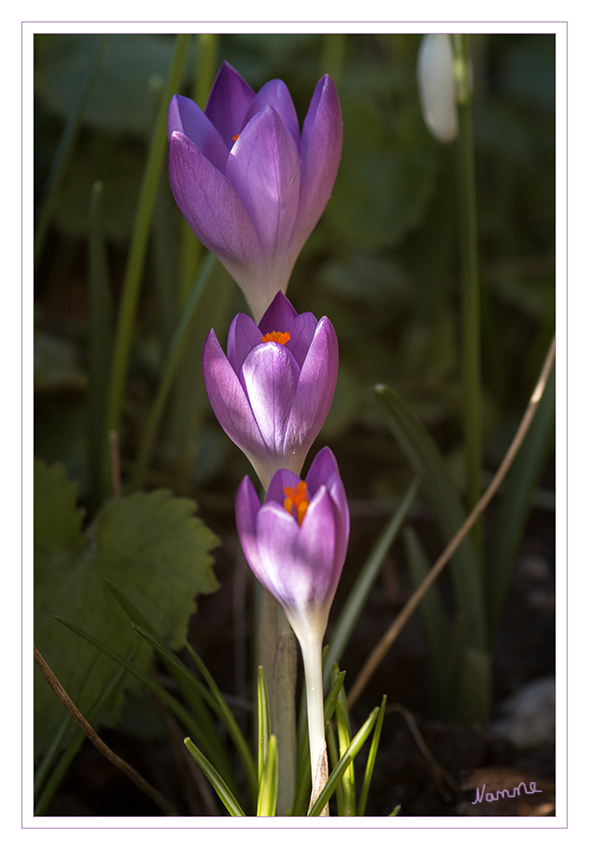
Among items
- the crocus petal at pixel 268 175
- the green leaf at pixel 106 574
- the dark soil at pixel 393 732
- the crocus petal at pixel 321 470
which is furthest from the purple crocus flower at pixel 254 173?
the dark soil at pixel 393 732

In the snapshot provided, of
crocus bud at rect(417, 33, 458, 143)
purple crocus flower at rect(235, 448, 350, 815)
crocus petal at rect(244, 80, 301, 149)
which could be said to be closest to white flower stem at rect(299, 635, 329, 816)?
purple crocus flower at rect(235, 448, 350, 815)

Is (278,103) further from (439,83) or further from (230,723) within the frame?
(230,723)

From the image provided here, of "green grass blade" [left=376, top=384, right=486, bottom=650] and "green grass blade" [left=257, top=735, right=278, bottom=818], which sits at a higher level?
"green grass blade" [left=376, top=384, right=486, bottom=650]

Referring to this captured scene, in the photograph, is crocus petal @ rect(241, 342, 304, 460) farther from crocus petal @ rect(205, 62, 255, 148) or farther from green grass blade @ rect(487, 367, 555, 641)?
green grass blade @ rect(487, 367, 555, 641)

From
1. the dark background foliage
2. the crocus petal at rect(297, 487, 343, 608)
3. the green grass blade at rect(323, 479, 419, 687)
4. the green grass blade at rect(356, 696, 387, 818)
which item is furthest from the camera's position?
the dark background foliage

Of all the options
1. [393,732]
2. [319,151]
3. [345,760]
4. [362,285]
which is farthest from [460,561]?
[362,285]

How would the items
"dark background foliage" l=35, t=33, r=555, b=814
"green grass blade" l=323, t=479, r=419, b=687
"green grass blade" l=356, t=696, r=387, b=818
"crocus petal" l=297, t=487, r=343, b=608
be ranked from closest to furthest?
1. "crocus petal" l=297, t=487, r=343, b=608
2. "green grass blade" l=356, t=696, r=387, b=818
3. "green grass blade" l=323, t=479, r=419, b=687
4. "dark background foliage" l=35, t=33, r=555, b=814
